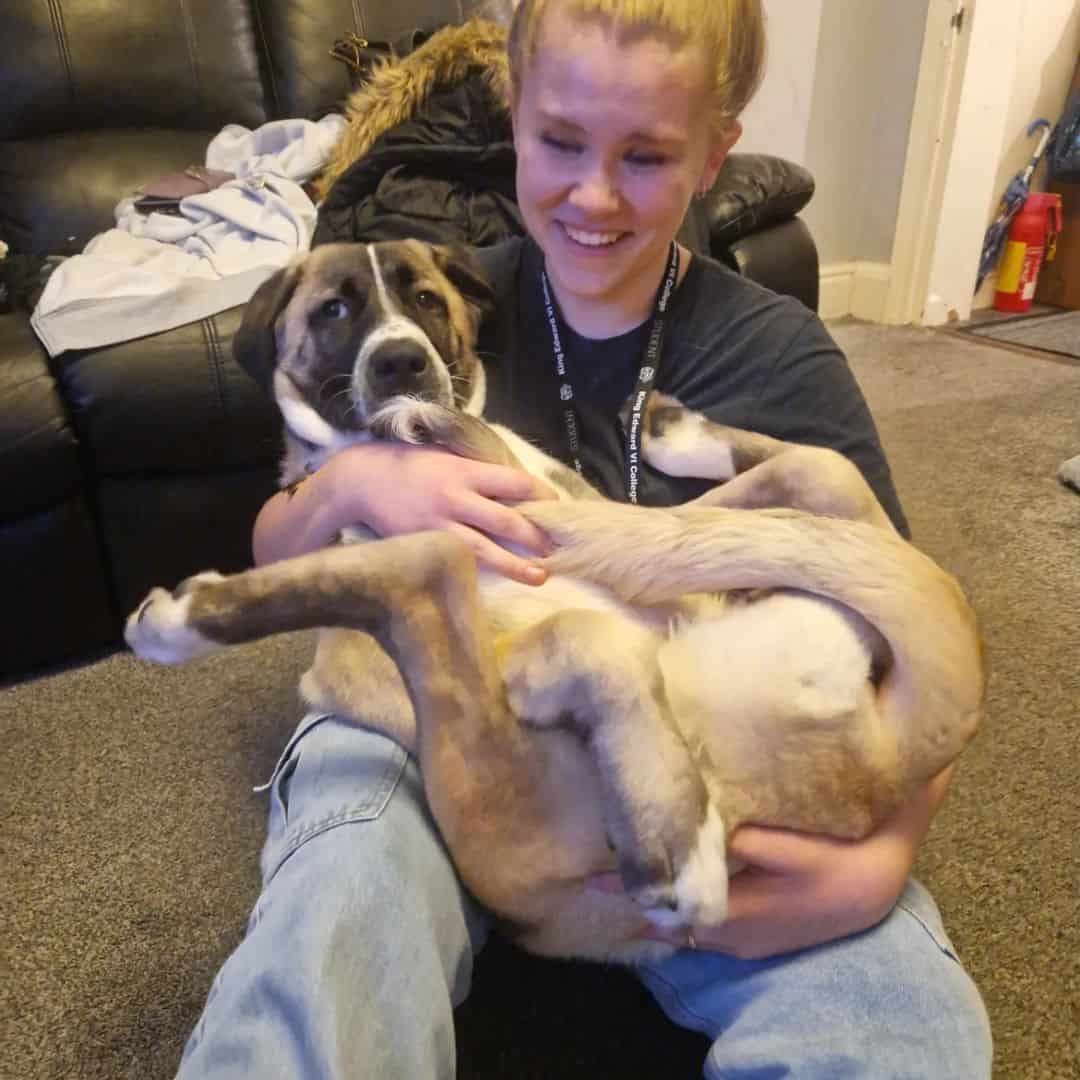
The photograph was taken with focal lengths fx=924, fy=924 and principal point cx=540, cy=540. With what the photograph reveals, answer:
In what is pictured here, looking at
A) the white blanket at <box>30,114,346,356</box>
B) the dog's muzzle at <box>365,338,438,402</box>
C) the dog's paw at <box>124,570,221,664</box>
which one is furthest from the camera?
the white blanket at <box>30,114,346,356</box>

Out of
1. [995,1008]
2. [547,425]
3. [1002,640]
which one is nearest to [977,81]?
[1002,640]

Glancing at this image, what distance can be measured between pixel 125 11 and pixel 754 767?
2.92 metres

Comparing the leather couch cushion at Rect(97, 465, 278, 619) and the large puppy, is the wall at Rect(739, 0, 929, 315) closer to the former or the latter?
the leather couch cushion at Rect(97, 465, 278, 619)

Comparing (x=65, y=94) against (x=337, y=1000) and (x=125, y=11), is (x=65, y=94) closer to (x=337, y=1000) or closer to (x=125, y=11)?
(x=125, y=11)

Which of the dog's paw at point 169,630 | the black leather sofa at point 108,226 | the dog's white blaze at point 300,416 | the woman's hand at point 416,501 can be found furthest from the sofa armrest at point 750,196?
the dog's paw at point 169,630

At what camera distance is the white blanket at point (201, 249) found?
1.84 meters

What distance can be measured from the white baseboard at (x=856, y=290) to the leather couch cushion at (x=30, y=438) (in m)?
Answer: 3.27

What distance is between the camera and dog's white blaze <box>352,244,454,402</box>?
4.22 ft

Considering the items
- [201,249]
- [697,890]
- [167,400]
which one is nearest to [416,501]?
[697,890]

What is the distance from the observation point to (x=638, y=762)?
0.75m

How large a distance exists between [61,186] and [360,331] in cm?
180

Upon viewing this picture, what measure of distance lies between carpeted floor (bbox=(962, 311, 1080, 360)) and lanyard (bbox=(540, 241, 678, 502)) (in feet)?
9.67

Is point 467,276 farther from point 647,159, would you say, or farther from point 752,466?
point 752,466

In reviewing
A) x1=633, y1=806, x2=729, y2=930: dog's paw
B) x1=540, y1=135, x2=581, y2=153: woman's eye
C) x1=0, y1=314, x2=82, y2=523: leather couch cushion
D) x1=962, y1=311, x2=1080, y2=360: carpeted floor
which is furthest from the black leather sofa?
x1=962, y1=311, x2=1080, y2=360: carpeted floor
